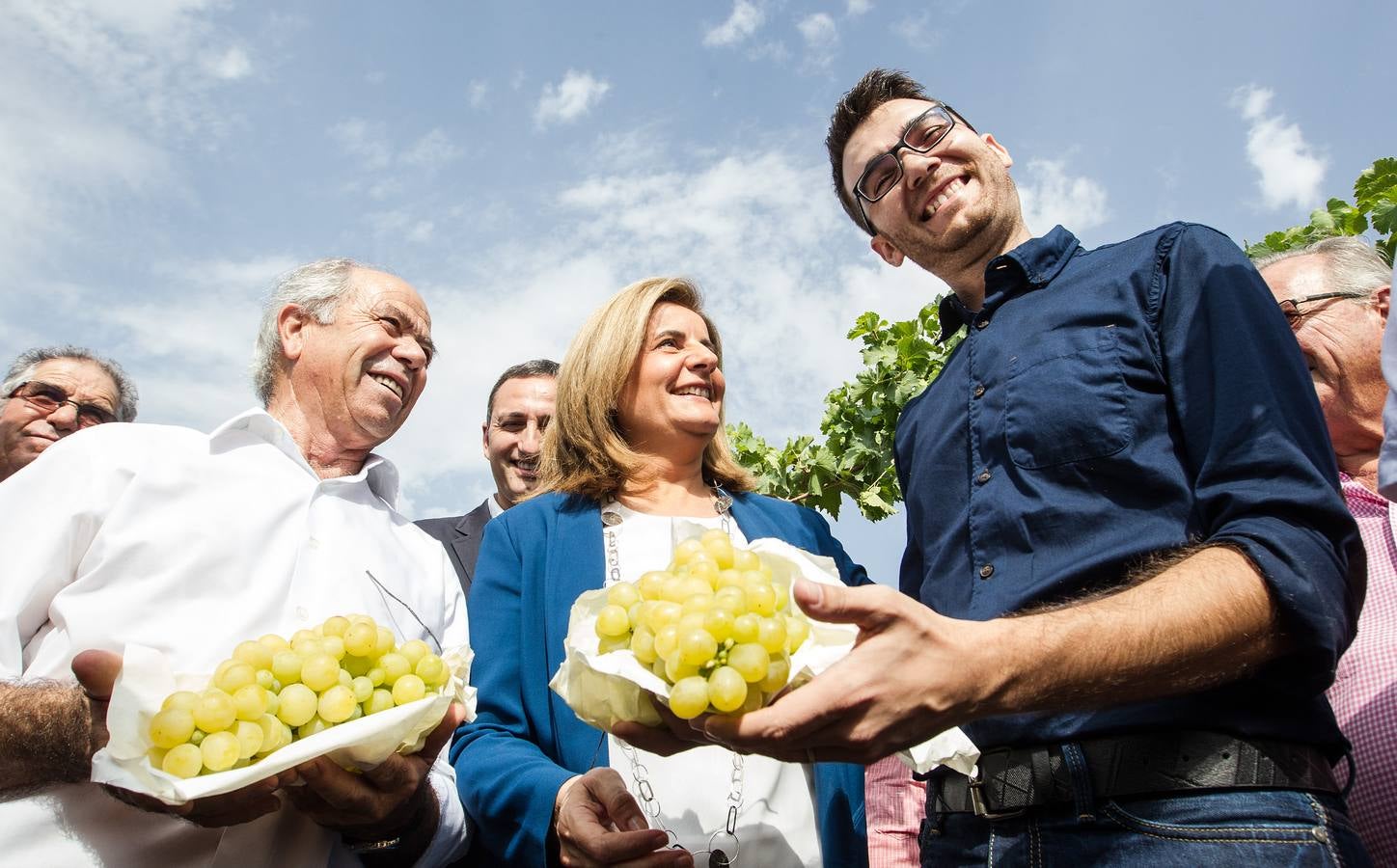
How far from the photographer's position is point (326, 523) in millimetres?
2900

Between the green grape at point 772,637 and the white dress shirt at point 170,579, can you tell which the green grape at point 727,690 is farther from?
the white dress shirt at point 170,579

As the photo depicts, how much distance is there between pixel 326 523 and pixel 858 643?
6.57ft

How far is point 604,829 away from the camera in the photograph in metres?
2.08

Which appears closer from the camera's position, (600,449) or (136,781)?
(136,781)

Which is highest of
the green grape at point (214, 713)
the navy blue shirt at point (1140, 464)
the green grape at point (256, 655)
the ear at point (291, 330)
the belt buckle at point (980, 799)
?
the ear at point (291, 330)

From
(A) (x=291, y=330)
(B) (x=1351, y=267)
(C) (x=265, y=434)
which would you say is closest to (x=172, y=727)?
(C) (x=265, y=434)

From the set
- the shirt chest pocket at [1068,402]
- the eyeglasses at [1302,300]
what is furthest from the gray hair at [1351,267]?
the shirt chest pocket at [1068,402]

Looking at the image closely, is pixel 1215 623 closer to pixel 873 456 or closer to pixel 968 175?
pixel 968 175

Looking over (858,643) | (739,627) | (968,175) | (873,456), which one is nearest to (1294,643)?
(858,643)

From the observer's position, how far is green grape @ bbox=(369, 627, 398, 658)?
204 centimetres

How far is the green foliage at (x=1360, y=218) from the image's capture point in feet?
16.5

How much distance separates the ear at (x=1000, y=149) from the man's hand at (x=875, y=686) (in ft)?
7.36

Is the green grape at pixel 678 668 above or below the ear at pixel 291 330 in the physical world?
below

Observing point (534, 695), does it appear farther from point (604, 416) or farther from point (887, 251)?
point (887, 251)
